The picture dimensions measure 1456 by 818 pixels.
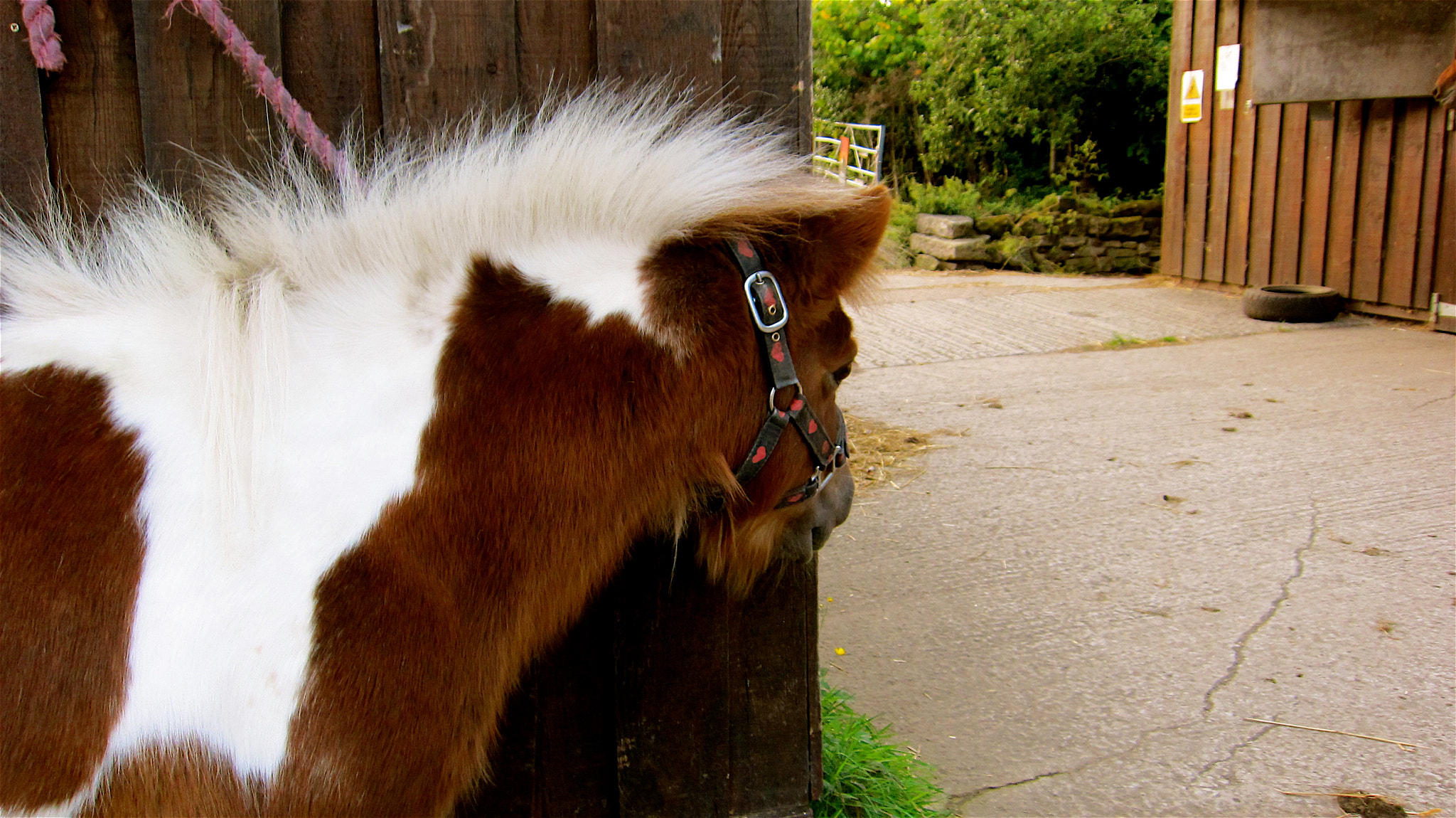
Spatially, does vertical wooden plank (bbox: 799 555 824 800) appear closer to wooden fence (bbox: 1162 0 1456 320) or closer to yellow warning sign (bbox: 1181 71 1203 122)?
wooden fence (bbox: 1162 0 1456 320)

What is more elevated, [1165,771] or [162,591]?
[162,591]

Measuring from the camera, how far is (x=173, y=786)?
132 cm

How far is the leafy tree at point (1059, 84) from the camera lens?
452 inches

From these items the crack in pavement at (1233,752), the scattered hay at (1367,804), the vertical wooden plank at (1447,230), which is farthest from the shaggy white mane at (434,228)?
the vertical wooden plank at (1447,230)

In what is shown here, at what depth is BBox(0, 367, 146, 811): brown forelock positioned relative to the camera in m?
1.32

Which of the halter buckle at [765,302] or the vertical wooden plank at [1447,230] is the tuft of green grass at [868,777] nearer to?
the halter buckle at [765,302]

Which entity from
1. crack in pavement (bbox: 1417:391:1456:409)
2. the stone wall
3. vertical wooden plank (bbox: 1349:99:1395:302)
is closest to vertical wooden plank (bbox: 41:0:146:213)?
crack in pavement (bbox: 1417:391:1456:409)

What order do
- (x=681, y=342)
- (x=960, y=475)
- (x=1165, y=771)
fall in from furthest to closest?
1. (x=960, y=475)
2. (x=1165, y=771)
3. (x=681, y=342)

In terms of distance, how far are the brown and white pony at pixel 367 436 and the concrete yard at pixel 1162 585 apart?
1478mm

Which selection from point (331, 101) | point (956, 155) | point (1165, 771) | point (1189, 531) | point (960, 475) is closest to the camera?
point (331, 101)

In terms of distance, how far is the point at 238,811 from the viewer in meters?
1.34

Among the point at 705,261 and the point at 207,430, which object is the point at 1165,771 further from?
the point at 207,430

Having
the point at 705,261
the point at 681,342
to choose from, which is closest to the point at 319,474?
the point at 681,342

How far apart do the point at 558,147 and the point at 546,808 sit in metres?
1.39
